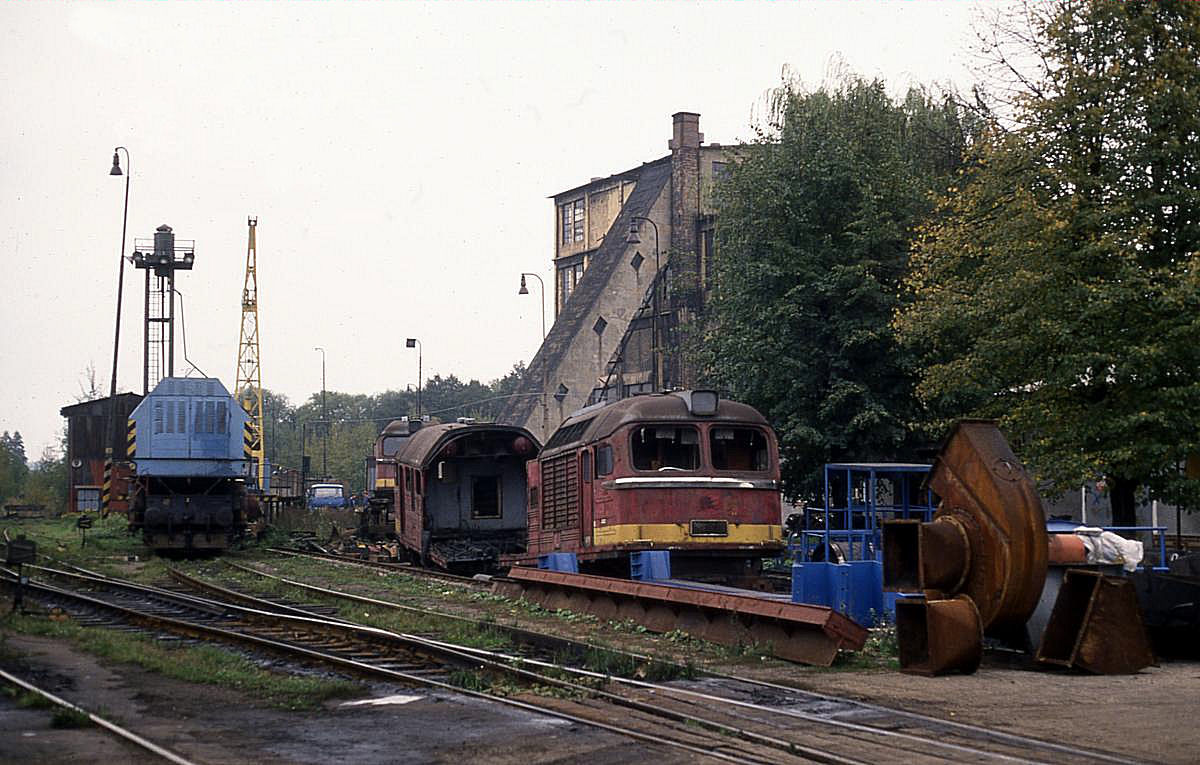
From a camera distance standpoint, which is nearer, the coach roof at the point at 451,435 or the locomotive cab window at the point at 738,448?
the locomotive cab window at the point at 738,448

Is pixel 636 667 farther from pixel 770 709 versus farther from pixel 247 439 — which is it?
pixel 247 439

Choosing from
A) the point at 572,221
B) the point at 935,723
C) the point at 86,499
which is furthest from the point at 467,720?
the point at 572,221

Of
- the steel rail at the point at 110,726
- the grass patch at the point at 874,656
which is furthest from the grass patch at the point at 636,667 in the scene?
the steel rail at the point at 110,726

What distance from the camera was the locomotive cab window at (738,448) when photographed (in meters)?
18.5

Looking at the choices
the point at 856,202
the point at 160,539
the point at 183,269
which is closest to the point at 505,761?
the point at 856,202

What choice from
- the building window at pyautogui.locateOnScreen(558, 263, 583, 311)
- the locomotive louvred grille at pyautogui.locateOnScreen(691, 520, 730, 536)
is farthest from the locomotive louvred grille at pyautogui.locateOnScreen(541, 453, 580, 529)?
the building window at pyautogui.locateOnScreen(558, 263, 583, 311)

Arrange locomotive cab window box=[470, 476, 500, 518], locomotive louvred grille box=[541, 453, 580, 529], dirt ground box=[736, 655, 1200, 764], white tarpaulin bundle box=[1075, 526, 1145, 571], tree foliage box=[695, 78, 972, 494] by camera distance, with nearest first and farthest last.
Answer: dirt ground box=[736, 655, 1200, 764] → white tarpaulin bundle box=[1075, 526, 1145, 571] → locomotive louvred grille box=[541, 453, 580, 529] → tree foliage box=[695, 78, 972, 494] → locomotive cab window box=[470, 476, 500, 518]

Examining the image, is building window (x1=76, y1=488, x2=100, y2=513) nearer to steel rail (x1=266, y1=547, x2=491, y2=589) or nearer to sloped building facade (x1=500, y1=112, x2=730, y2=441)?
sloped building facade (x1=500, y1=112, x2=730, y2=441)

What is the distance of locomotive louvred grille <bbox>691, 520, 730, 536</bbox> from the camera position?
58.5 feet

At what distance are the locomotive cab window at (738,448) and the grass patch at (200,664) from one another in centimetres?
743

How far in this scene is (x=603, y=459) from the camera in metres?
18.8

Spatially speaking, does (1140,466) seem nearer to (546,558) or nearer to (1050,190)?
(1050,190)

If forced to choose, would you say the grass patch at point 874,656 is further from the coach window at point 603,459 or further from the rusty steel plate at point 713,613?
the coach window at point 603,459

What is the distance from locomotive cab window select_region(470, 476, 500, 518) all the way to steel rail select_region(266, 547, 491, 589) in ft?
5.23
